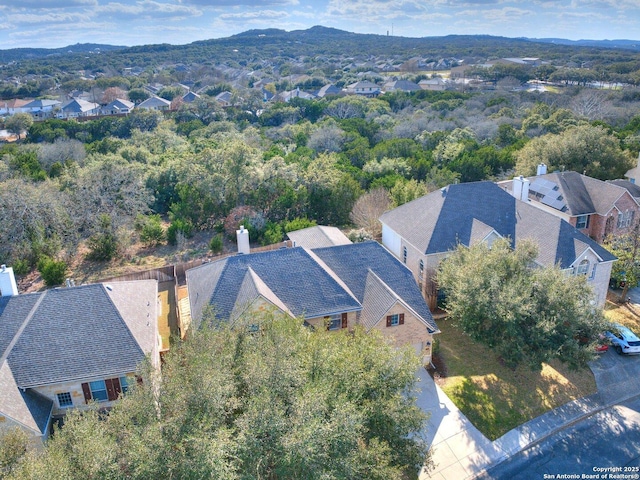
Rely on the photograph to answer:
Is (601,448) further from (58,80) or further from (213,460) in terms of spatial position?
(58,80)

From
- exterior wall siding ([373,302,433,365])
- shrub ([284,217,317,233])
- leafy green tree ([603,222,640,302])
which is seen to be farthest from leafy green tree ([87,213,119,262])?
leafy green tree ([603,222,640,302])

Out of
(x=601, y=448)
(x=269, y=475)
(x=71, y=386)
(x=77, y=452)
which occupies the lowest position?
(x=601, y=448)

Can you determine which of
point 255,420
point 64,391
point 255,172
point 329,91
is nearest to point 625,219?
point 255,172

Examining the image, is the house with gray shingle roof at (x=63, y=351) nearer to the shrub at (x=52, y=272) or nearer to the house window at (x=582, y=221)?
the shrub at (x=52, y=272)

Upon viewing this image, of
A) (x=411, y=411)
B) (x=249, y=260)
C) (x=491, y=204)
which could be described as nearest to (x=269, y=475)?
(x=411, y=411)

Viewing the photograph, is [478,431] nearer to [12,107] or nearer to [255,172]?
[255,172]

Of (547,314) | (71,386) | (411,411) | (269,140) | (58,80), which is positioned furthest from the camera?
(58,80)
